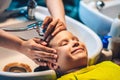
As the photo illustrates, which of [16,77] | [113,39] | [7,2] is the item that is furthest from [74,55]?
[7,2]

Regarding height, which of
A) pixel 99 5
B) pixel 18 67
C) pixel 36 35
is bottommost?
pixel 18 67

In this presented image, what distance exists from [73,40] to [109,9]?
501mm

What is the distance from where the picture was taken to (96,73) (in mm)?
772

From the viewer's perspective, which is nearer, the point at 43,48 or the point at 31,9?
the point at 43,48

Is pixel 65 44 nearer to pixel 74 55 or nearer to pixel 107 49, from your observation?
pixel 74 55

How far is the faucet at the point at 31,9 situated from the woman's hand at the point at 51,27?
0.24 meters

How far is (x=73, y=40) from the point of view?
854 millimetres

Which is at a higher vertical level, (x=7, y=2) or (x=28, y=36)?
(x=7, y=2)

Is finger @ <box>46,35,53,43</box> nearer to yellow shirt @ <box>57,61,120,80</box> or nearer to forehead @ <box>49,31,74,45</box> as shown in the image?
forehead @ <box>49,31,74,45</box>

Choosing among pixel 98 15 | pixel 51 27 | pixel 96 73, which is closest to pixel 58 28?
pixel 51 27

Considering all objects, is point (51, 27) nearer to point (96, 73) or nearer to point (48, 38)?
point (48, 38)

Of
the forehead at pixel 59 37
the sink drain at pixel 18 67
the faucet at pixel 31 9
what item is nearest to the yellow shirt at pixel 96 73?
the forehead at pixel 59 37

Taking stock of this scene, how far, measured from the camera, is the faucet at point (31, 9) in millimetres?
1080

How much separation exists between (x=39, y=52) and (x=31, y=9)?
0.34 metres
